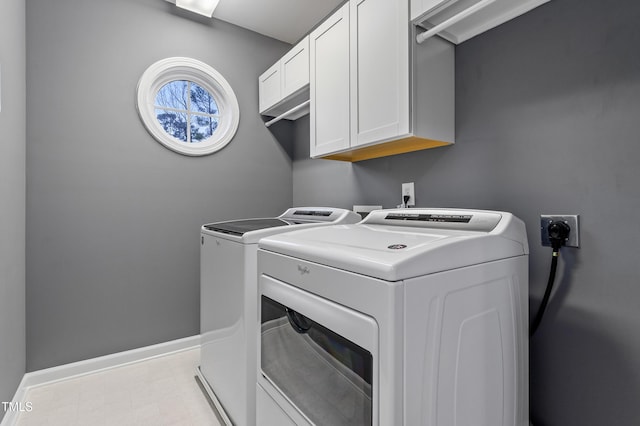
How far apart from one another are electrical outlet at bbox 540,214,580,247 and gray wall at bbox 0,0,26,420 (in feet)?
8.09

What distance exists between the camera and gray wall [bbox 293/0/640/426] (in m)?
1.05

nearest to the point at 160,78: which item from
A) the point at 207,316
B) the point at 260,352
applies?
the point at 207,316

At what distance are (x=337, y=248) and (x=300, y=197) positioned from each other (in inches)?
79.9

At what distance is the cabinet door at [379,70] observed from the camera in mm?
1446

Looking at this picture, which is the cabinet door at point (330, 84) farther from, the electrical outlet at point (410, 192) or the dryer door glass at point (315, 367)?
the dryer door glass at point (315, 367)

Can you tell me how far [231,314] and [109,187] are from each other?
143 centimetres

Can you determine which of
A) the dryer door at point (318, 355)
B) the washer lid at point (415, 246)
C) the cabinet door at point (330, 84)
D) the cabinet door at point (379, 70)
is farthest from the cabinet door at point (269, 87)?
the dryer door at point (318, 355)

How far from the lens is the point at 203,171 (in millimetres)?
2568

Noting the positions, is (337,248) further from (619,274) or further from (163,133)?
(163,133)

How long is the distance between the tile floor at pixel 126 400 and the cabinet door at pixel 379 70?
1.80 m

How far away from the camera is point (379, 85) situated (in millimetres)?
1572

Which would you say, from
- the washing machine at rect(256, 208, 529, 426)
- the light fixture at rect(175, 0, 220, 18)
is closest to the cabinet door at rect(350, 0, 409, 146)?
the washing machine at rect(256, 208, 529, 426)

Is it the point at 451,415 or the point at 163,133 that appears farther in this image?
the point at 163,133

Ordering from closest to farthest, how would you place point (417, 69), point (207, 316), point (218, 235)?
point (417, 69) → point (218, 235) → point (207, 316)
